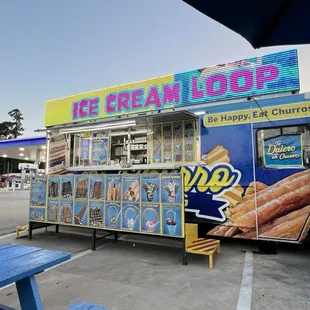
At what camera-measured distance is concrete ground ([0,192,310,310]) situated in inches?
116

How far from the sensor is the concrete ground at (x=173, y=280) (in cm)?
295

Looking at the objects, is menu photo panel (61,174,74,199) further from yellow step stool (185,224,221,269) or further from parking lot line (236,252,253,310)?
parking lot line (236,252,253,310)

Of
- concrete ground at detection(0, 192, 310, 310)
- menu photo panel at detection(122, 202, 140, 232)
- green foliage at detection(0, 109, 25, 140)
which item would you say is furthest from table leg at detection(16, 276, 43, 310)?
green foliage at detection(0, 109, 25, 140)

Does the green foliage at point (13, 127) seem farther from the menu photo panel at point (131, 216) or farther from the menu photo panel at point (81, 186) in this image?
the menu photo panel at point (131, 216)

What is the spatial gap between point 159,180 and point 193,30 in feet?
15.8

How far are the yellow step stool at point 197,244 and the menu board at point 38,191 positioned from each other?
12.2 feet

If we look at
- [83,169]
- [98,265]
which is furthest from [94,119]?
[98,265]

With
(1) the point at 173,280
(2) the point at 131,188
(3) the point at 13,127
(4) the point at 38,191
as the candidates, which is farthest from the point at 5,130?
(1) the point at 173,280

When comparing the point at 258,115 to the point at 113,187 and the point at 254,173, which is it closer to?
the point at 254,173

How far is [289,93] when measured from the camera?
4.60 m

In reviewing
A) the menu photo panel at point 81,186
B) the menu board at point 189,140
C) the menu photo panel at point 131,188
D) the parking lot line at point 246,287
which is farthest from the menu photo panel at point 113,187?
the parking lot line at point 246,287

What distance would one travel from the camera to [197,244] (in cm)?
461

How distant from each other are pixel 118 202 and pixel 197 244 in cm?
181

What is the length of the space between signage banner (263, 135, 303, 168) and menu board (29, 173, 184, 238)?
1787mm
